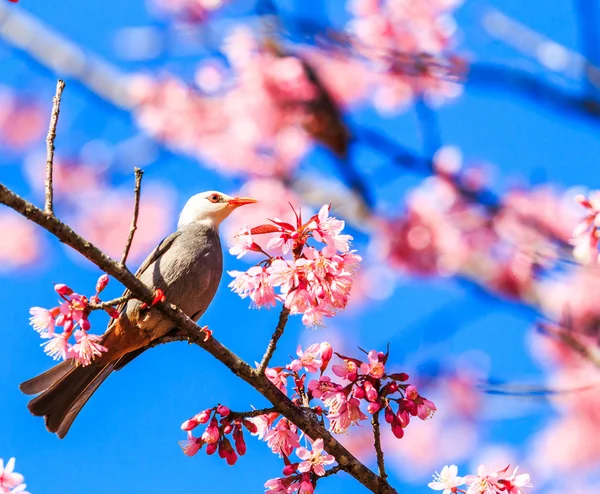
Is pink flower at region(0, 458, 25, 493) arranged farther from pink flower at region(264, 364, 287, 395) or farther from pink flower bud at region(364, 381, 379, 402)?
pink flower bud at region(364, 381, 379, 402)

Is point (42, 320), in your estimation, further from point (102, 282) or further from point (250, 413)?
point (250, 413)

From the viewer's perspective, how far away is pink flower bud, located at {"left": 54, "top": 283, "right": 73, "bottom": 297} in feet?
8.57

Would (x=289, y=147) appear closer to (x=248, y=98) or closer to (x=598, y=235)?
(x=248, y=98)

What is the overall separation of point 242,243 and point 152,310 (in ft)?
2.32

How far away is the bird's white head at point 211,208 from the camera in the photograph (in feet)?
16.5

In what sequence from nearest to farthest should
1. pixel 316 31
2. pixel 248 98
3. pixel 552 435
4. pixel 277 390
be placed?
pixel 277 390, pixel 316 31, pixel 248 98, pixel 552 435

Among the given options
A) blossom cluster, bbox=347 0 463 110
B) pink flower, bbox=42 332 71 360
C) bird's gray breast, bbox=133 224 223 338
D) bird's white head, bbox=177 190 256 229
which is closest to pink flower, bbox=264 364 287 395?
pink flower, bbox=42 332 71 360

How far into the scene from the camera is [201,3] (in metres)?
7.87

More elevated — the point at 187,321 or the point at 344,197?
the point at 344,197

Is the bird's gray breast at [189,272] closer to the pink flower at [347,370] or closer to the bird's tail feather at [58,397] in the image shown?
the bird's tail feather at [58,397]

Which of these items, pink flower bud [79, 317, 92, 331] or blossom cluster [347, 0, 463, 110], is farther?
blossom cluster [347, 0, 463, 110]

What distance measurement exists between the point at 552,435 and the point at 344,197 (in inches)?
201

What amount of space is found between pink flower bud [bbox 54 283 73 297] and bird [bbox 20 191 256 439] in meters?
0.84

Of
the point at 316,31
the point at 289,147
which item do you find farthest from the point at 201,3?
the point at 316,31
